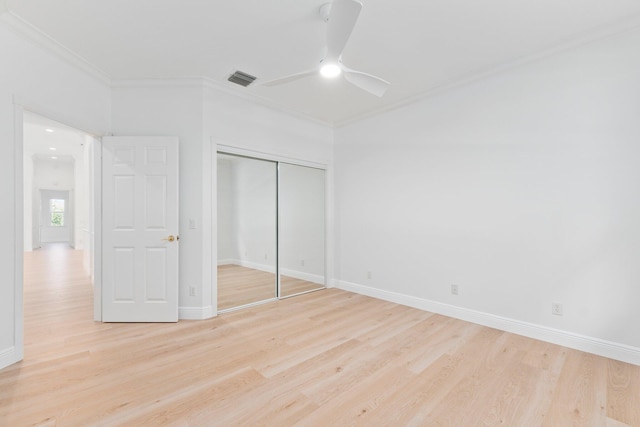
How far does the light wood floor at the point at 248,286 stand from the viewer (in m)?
4.04

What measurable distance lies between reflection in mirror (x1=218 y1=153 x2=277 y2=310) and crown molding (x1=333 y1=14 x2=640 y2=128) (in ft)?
6.89

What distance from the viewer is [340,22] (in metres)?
1.79

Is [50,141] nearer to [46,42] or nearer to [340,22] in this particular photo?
[46,42]

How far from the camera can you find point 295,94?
383 centimetres

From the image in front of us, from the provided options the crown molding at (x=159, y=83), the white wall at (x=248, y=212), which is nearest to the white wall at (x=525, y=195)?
the white wall at (x=248, y=212)

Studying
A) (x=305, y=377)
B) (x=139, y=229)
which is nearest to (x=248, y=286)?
(x=139, y=229)

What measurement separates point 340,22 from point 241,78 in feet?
6.29

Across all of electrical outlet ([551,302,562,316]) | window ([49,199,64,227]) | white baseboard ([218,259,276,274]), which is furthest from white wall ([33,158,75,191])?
electrical outlet ([551,302,562,316])

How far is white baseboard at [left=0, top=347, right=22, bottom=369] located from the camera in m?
2.26

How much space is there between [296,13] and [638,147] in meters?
2.99

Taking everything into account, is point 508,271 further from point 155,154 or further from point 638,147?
point 155,154

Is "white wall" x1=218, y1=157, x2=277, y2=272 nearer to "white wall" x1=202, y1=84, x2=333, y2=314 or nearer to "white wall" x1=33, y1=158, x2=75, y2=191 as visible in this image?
"white wall" x1=202, y1=84, x2=333, y2=314

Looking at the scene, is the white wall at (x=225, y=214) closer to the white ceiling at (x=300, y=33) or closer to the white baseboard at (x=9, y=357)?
the white ceiling at (x=300, y=33)

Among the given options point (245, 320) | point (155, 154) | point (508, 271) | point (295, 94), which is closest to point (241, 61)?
point (295, 94)
